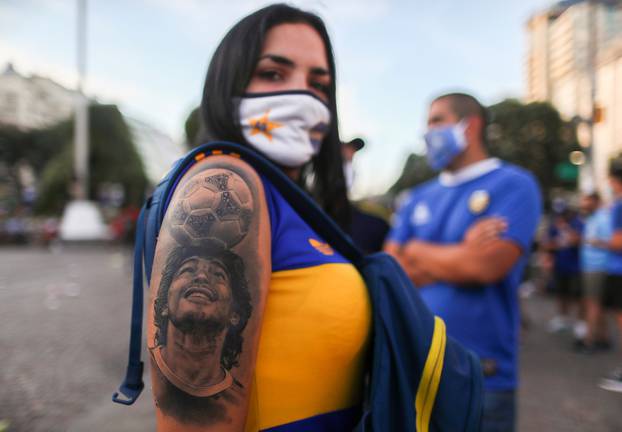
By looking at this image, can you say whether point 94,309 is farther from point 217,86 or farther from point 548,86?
point 548,86

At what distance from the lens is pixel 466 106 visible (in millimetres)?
2342

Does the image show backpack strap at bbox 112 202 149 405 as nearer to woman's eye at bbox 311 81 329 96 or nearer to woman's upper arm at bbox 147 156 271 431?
woman's upper arm at bbox 147 156 271 431

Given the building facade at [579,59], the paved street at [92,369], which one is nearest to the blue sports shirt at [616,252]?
the building facade at [579,59]

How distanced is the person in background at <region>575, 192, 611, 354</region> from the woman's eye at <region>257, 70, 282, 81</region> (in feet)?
15.4

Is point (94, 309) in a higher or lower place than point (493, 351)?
lower

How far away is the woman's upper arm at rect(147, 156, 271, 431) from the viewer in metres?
0.83

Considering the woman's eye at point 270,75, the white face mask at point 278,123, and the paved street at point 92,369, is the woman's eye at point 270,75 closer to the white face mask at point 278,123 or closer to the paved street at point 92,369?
the white face mask at point 278,123

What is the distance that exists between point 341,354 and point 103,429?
1.19 meters

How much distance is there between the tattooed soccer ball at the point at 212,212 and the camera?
0.85 m

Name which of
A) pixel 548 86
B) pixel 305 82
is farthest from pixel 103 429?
pixel 548 86

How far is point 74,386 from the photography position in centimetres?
194

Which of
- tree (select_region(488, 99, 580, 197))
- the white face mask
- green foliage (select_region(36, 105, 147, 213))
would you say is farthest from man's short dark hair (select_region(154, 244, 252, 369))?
green foliage (select_region(36, 105, 147, 213))

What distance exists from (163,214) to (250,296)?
0.87ft

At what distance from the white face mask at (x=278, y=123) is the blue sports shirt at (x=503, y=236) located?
1.07 metres
